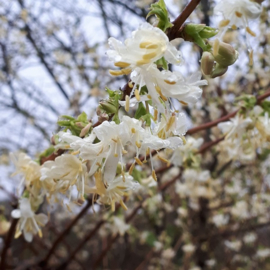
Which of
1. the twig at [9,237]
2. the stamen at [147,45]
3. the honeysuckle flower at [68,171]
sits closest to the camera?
the stamen at [147,45]

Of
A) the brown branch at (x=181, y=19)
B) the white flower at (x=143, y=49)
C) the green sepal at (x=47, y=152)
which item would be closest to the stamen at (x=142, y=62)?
the white flower at (x=143, y=49)

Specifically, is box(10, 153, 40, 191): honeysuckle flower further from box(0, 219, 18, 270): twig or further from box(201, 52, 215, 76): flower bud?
box(201, 52, 215, 76): flower bud

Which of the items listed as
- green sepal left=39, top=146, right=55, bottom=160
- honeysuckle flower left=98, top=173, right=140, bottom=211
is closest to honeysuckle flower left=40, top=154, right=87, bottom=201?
honeysuckle flower left=98, top=173, right=140, bottom=211

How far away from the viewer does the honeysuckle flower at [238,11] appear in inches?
22.9

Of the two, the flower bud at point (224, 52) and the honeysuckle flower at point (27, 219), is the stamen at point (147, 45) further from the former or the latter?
the honeysuckle flower at point (27, 219)

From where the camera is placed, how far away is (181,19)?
24.4 inches

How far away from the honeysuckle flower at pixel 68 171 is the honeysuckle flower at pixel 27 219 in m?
0.27

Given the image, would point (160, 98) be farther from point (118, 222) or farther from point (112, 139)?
point (118, 222)

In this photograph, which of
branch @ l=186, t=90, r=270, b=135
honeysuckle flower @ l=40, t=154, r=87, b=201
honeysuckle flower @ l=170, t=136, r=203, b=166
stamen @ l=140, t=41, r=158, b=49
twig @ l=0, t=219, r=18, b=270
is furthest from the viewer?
honeysuckle flower @ l=170, t=136, r=203, b=166

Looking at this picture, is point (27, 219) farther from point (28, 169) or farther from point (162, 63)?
point (162, 63)

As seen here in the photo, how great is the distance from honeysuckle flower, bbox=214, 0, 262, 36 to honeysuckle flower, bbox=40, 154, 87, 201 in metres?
0.43

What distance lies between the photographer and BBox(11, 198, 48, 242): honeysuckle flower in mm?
958

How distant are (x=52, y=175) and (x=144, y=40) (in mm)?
386

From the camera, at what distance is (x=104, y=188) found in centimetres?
70
